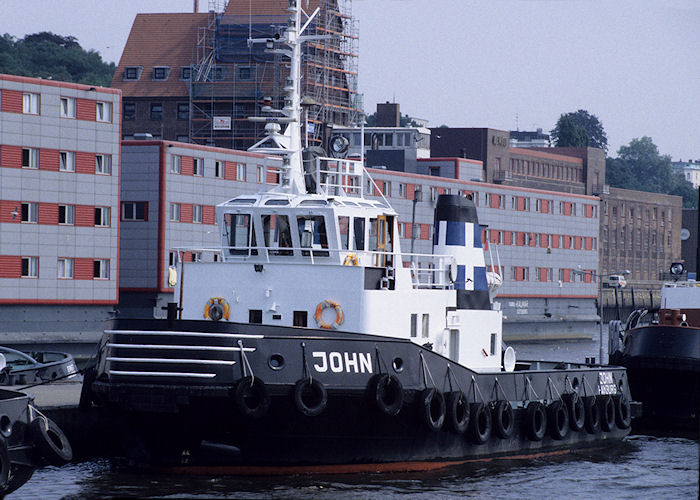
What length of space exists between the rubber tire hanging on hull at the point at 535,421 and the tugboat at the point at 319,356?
0.05 m

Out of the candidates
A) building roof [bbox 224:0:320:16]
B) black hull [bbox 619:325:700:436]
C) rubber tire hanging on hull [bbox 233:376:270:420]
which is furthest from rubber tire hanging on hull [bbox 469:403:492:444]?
building roof [bbox 224:0:320:16]

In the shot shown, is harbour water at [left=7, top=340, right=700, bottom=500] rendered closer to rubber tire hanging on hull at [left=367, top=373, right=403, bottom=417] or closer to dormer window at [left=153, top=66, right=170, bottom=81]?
rubber tire hanging on hull at [left=367, top=373, right=403, bottom=417]

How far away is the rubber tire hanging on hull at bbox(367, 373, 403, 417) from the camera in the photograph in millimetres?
23516

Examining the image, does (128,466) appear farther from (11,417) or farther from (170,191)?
(170,191)

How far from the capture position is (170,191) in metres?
64.6

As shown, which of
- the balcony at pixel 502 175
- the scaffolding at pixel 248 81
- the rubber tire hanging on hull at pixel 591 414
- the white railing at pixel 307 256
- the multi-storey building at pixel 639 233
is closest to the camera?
the white railing at pixel 307 256

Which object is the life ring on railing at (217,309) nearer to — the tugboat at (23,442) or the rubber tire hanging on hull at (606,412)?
the tugboat at (23,442)

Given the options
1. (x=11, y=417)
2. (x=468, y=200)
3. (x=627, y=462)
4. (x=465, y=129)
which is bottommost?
(x=627, y=462)

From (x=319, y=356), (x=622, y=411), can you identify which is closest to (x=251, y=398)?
(x=319, y=356)

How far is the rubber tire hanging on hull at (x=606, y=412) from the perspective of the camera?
3166cm

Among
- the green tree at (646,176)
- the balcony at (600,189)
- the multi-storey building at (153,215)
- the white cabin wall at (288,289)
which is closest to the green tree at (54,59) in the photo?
the balcony at (600,189)

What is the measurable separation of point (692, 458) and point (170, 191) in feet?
129

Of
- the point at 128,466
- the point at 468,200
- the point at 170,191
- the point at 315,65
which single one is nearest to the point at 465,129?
the point at 315,65

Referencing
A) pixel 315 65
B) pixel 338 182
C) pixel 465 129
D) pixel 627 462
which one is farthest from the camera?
pixel 465 129
